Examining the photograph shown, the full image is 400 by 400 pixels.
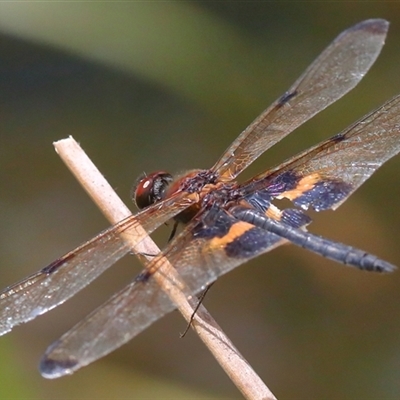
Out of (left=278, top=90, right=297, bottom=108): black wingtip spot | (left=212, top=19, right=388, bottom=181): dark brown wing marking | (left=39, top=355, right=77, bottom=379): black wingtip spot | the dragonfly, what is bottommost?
(left=39, top=355, right=77, bottom=379): black wingtip spot

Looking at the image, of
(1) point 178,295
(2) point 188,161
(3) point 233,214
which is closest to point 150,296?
(1) point 178,295

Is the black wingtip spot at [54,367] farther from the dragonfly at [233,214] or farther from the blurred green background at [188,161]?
the blurred green background at [188,161]

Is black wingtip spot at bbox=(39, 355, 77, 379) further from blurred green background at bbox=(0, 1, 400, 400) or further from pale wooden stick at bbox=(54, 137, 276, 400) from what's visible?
blurred green background at bbox=(0, 1, 400, 400)

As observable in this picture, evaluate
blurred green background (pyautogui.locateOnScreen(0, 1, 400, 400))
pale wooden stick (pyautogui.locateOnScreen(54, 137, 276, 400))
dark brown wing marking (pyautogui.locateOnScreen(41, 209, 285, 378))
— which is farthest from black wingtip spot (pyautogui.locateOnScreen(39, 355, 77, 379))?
blurred green background (pyautogui.locateOnScreen(0, 1, 400, 400))

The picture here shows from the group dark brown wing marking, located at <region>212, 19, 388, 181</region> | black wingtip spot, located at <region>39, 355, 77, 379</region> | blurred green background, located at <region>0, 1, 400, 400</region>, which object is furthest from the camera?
blurred green background, located at <region>0, 1, 400, 400</region>

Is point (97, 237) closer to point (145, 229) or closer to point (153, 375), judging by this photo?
point (145, 229)

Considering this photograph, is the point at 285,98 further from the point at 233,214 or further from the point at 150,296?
the point at 150,296
